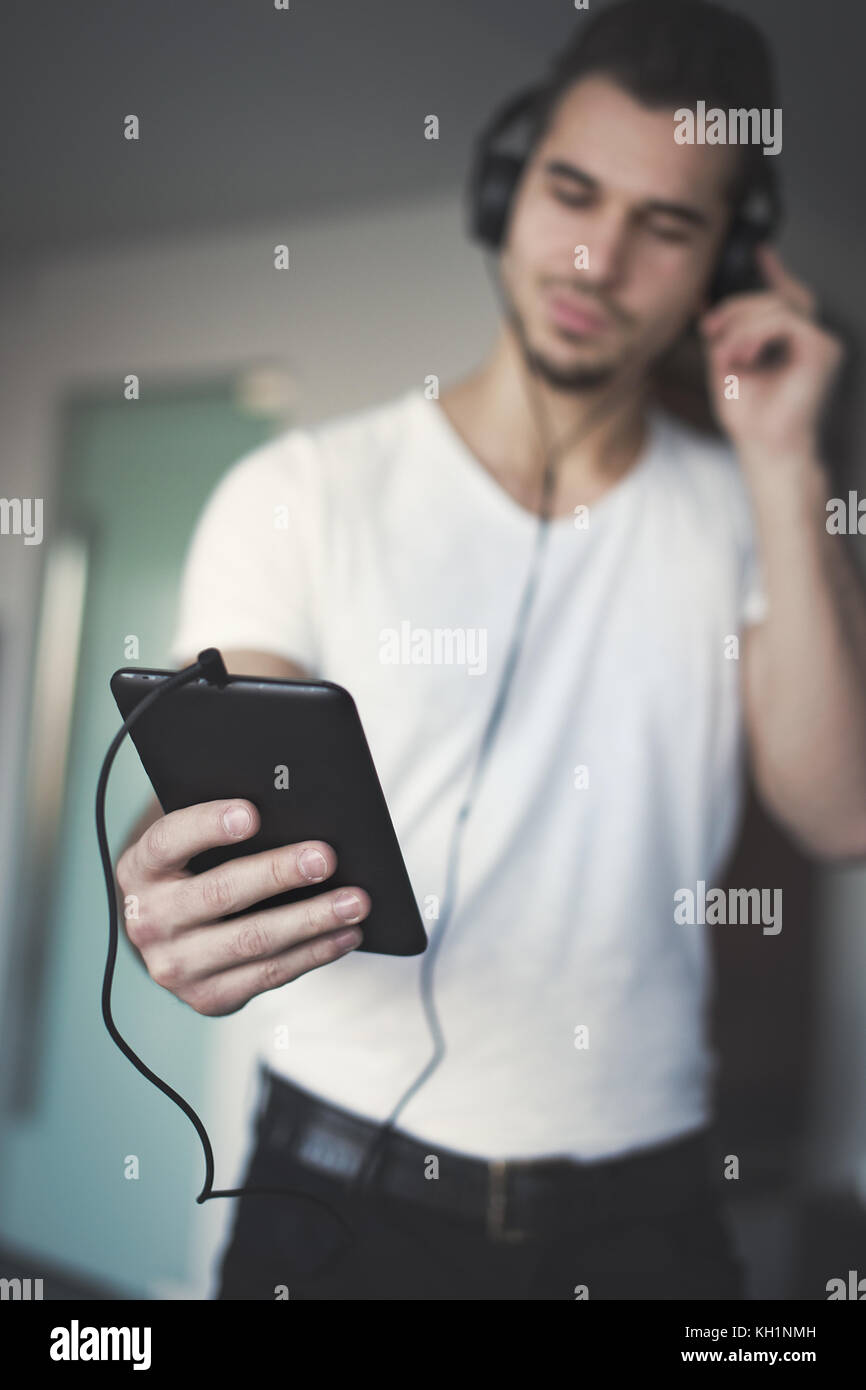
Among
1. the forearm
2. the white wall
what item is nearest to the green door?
the white wall

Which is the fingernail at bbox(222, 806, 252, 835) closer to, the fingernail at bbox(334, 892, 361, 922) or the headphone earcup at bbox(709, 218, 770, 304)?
the fingernail at bbox(334, 892, 361, 922)

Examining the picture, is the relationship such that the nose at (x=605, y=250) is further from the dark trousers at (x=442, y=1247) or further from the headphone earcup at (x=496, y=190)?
the dark trousers at (x=442, y=1247)

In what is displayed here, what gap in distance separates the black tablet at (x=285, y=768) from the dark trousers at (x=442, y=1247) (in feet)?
1.06

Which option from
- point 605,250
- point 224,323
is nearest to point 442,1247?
point 605,250

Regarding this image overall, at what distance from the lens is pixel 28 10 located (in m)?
1.03

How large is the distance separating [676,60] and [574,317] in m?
0.23

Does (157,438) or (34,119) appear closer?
(34,119)

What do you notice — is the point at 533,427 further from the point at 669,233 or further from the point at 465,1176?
the point at 465,1176

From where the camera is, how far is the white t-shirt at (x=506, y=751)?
0.72 m

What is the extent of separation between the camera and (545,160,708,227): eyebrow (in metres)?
0.79
